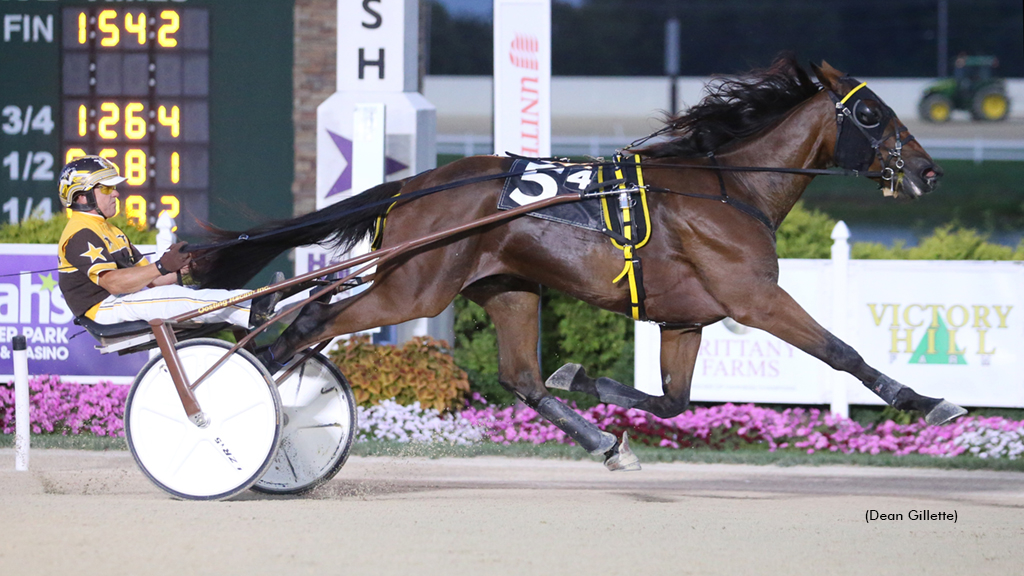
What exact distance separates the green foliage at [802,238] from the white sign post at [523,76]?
67.8 inches

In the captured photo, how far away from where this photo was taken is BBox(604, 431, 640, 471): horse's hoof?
4836 mm

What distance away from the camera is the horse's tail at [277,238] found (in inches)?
191

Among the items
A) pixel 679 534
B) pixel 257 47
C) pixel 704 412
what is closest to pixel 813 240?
pixel 704 412

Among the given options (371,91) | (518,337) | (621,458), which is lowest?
(621,458)

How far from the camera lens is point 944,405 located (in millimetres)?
4324

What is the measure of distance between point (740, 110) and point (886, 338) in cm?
262

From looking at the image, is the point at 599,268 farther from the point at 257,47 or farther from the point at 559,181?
the point at 257,47

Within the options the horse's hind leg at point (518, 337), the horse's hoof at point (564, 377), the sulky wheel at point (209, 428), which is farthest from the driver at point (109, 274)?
the horse's hoof at point (564, 377)

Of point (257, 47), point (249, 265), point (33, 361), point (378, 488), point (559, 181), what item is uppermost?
point (257, 47)

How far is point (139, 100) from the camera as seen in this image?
8.18 metres

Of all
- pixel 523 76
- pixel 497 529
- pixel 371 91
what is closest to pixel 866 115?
pixel 497 529

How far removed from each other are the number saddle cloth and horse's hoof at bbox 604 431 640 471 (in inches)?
24.4

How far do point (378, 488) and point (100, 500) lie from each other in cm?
129

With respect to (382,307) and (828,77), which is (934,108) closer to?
(828,77)
